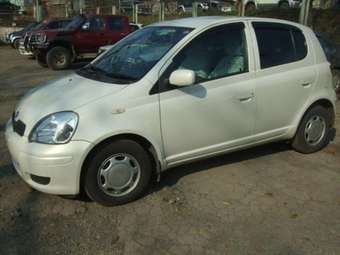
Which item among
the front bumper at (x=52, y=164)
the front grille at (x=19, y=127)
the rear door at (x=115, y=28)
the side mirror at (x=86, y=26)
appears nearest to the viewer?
the front bumper at (x=52, y=164)

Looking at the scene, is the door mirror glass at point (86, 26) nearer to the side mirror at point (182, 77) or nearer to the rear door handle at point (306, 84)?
the rear door handle at point (306, 84)

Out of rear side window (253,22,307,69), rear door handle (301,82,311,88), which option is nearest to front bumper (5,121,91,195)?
rear side window (253,22,307,69)

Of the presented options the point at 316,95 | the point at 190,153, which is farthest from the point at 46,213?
the point at 316,95

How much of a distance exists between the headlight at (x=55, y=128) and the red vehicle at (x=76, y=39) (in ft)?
36.6

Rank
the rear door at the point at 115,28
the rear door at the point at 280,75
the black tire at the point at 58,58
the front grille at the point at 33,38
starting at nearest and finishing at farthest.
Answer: the rear door at the point at 280,75, the black tire at the point at 58,58, the front grille at the point at 33,38, the rear door at the point at 115,28

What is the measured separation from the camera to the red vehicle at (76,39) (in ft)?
47.7

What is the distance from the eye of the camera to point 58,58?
14.7 m

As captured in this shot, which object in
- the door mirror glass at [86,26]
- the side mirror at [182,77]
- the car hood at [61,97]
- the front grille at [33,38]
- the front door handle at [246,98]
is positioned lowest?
the front grille at [33,38]

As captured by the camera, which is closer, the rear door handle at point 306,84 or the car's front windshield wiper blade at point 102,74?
the car's front windshield wiper blade at point 102,74

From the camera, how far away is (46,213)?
4.05m

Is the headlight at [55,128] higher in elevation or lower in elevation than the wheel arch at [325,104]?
higher

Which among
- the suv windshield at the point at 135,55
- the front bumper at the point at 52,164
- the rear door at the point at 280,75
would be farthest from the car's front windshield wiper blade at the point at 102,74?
the rear door at the point at 280,75

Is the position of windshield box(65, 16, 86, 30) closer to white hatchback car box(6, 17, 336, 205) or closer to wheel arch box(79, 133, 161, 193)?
white hatchback car box(6, 17, 336, 205)

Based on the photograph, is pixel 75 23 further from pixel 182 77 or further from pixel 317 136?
pixel 182 77
